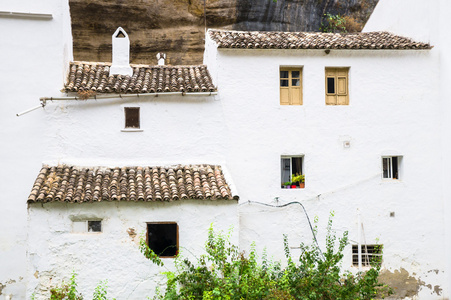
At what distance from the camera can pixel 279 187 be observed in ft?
49.7

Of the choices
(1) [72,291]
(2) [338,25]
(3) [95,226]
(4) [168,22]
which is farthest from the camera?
(2) [338,25]

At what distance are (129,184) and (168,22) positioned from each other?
10830 millimetres

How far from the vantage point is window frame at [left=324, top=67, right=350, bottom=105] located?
15.8m

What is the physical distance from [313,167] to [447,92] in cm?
→ 479

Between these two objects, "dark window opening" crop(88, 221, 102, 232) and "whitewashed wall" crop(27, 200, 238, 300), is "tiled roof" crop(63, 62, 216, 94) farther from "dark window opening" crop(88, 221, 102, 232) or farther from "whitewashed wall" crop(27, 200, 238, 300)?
"dark window opening" crop(88, 221, 102, 232)

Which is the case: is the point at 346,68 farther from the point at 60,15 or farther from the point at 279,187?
the point at 60,15

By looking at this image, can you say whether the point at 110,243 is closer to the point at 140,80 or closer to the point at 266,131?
the point at 140,80

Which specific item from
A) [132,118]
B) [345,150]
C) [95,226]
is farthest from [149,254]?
[345,150]

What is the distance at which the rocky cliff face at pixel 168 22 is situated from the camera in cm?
2186

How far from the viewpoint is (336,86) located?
1578cm

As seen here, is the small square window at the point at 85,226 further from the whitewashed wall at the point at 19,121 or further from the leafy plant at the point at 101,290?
the whitewashed wall at the point at 19,121

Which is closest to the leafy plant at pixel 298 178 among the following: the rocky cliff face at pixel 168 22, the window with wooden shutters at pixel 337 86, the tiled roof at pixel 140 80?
the window with wooden shutters at pixel 337 86

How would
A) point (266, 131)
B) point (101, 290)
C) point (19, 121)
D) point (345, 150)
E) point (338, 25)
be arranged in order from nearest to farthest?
point (101, 290), point (19, 121), point (266, 131), point (345, 150), point (338, 25)

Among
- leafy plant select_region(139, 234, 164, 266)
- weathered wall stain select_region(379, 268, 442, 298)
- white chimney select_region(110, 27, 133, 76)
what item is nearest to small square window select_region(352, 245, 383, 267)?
weathered wall stain select_region(379, 268, 442, 298)
